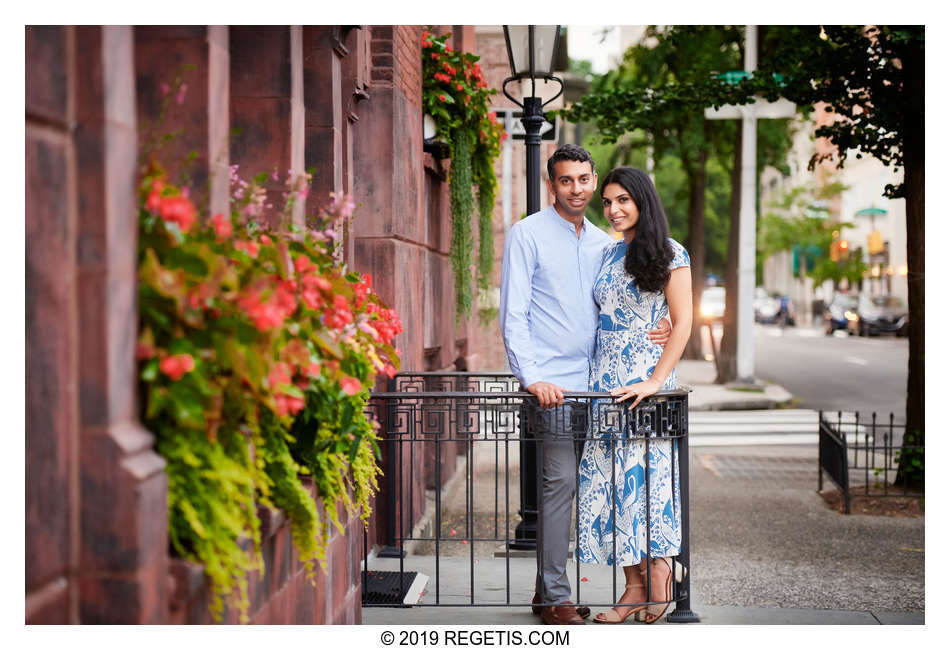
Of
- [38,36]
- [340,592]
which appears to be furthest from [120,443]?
[340,592]

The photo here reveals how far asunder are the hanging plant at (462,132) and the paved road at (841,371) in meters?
8.45

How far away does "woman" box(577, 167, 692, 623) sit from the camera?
4641mm

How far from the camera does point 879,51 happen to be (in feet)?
29.1

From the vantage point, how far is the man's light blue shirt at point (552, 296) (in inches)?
188

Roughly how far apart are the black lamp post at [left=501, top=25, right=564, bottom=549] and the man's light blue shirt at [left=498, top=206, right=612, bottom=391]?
2018mm

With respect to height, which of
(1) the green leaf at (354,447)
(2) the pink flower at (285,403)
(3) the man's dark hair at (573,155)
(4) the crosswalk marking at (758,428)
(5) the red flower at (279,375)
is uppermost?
(3) the man's dark hair at (573,155)

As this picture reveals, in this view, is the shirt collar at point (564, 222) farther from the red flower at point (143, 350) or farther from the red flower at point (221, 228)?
the red flower at point (143, 350)

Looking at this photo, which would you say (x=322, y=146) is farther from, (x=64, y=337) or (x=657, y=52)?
(x=657, y=52)

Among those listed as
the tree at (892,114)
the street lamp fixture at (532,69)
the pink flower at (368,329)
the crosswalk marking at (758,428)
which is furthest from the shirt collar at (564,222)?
the crosswalk marking at (758,428)

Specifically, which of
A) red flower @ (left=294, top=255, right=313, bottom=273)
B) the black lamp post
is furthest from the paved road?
red flower @ (left=294, top=255, right=313, bottom=273)

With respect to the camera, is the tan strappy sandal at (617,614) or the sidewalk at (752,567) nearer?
the tan strappy sandal at (617,614)

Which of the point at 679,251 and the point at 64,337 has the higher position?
the point at 679,251
